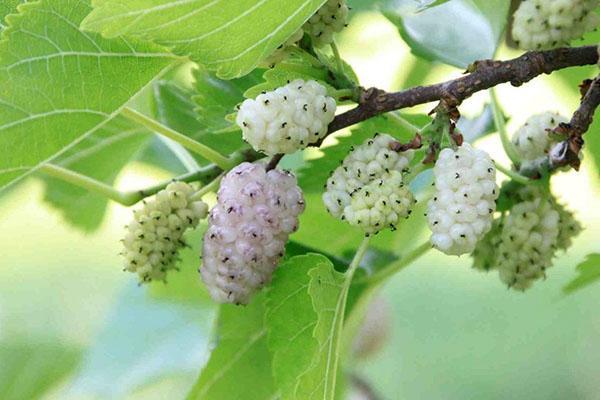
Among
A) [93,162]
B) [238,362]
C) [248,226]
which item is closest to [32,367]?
[93,162]

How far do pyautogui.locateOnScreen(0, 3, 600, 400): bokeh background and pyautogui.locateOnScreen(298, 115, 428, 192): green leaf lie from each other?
0.30ft

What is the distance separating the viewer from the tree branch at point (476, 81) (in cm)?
88

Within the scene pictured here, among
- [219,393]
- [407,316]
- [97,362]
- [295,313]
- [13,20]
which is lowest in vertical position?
[407,316]

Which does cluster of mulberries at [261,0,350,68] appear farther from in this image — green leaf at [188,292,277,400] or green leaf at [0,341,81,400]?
green leaf at [0,341,81,400]

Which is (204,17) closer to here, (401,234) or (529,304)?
(401,234)

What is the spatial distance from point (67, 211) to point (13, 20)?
1.78 feet

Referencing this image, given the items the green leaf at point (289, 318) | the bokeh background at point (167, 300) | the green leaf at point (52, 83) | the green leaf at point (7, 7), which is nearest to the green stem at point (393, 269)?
the bokeh background at point (167, 300)

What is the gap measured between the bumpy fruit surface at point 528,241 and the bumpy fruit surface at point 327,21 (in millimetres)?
272

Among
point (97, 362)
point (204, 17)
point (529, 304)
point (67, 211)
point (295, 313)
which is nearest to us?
point (204, 17)

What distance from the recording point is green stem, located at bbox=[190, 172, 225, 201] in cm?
100

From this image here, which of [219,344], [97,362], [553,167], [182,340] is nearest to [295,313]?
[219,344]

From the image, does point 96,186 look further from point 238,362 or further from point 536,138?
point 536,138

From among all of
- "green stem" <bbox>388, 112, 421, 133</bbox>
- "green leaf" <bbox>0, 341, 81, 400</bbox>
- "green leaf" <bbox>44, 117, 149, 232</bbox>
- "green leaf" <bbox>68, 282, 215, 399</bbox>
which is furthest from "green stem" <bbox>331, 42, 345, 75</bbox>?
"green leaf" <bbox>0, 341, 81, 400</bbox>

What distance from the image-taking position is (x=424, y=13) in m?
1.27
